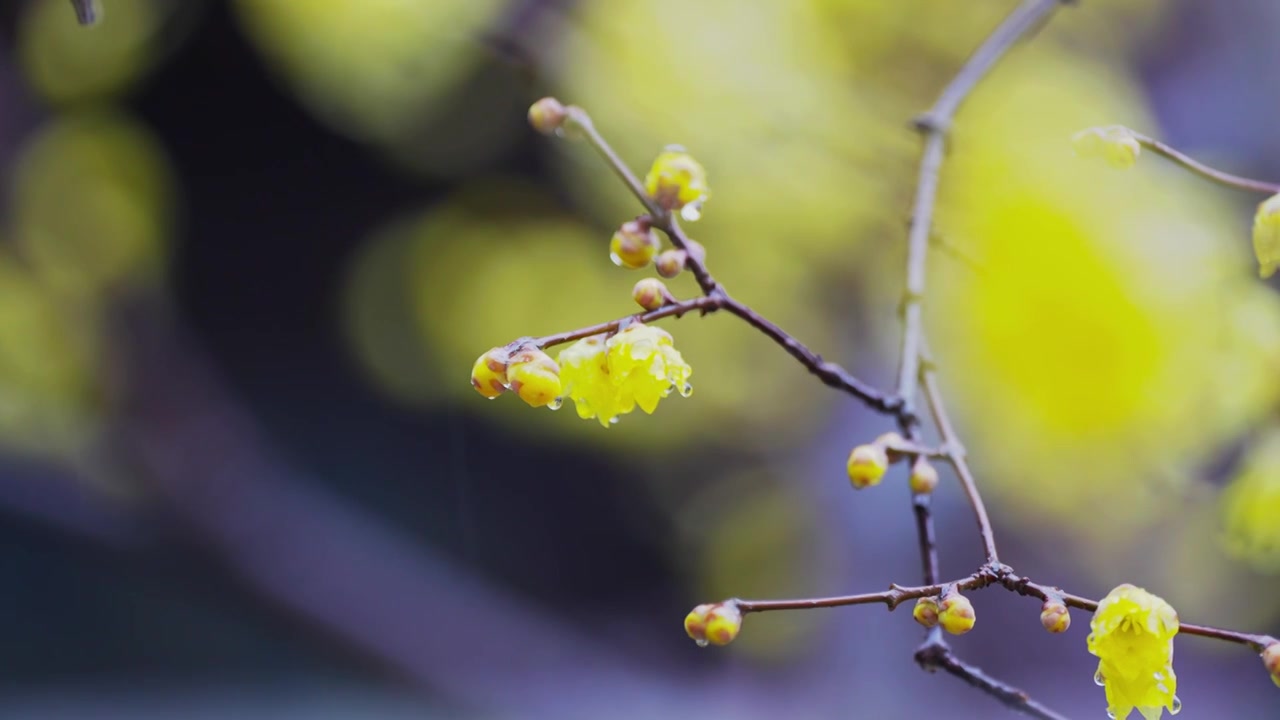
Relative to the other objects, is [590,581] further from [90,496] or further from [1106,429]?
[1106,429]

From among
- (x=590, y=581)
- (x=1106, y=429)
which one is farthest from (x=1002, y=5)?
(x=590, y=581)

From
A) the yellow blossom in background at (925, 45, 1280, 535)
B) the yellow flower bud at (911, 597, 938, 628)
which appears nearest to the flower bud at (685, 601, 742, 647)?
the yellow flower bud at (911, 597, 938, 628)

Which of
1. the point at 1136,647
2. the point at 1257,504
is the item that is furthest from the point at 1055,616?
the point at 1257,504

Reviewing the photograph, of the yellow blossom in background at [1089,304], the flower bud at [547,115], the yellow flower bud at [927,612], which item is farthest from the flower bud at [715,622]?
the yellow blossom in background at [1089,304]

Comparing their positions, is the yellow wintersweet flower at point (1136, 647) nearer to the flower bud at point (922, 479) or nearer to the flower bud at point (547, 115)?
the flower bud at point (922, 479)

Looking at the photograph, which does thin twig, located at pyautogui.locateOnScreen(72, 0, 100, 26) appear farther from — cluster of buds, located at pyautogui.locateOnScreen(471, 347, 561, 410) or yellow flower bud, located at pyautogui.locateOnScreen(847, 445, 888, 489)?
yellow flower bud, located at pyautogui.locateOnScreen(847, 445, 888, 489)

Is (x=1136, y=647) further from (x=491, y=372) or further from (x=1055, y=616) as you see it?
(x=491, y=372)
